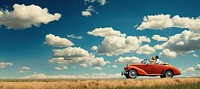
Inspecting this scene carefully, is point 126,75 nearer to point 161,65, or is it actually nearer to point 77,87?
point 161,65

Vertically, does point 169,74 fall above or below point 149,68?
below

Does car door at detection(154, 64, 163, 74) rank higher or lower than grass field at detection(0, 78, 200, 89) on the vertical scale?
higher

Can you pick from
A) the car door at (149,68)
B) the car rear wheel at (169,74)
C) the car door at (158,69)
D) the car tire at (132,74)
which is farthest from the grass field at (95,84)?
the car tire at (132,74)

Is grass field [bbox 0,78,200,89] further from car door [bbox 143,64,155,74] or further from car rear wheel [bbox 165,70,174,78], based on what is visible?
car door [bbox 143,64,155,74]

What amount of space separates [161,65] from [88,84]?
33.9 feet

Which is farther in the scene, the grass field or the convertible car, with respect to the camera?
Result: the convertible car

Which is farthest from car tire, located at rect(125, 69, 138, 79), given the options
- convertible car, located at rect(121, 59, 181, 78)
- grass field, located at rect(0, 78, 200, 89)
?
grass field, located at rect(0, 78, 200, 89)

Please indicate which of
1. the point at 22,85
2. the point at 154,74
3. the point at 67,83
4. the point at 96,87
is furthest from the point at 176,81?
the point at 22,85

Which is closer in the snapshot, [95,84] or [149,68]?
[95,84]

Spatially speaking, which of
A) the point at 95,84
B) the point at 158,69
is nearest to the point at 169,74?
the point at 158,69

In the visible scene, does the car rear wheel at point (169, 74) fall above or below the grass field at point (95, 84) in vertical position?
above

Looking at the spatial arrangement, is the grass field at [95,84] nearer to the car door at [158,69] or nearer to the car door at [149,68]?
the car door at [158,69]

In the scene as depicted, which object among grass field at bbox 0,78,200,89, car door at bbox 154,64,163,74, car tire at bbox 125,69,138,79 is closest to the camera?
grass field at bbox 0,78,200,89

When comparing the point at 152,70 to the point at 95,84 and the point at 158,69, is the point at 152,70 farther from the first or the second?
the point at 95,84
